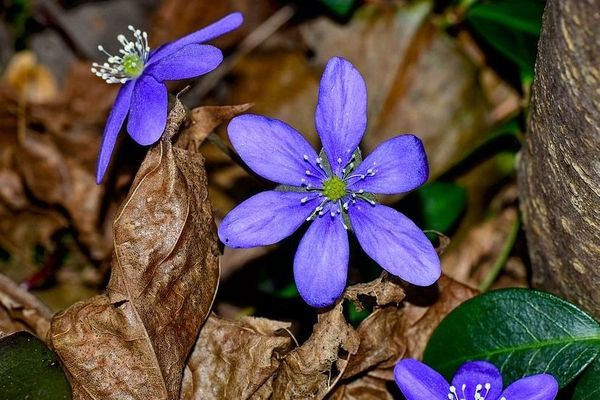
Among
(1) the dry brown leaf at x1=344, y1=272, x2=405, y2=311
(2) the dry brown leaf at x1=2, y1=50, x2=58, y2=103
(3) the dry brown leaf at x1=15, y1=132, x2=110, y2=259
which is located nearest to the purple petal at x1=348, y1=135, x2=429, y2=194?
(1) the dry brown leaf at x1=344, y1=272, x2=405, y2=311

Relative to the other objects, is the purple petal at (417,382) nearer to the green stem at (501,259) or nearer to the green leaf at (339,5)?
the green stem at (501,259)

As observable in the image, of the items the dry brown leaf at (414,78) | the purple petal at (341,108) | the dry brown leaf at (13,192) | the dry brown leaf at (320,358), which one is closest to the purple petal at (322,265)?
the dry brown leaf at (320,358)

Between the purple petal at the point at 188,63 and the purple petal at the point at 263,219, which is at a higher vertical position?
the purple petal at the point at 188,63

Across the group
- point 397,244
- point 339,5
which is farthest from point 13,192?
point 397,244

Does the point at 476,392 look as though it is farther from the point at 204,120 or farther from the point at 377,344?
the point at 204,120

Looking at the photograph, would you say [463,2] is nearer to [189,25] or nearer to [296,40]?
[296,40]

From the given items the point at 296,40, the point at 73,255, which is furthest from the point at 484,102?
the point at 73,255
